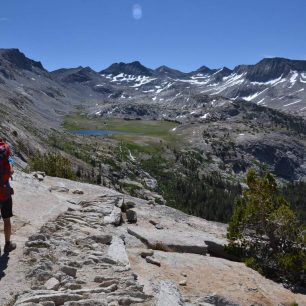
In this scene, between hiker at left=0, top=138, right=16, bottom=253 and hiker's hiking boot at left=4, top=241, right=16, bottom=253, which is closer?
hiker at left=0, top=138, right=16, bottom=253

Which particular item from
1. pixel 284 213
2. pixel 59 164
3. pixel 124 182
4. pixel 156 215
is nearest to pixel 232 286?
pixel 284 213

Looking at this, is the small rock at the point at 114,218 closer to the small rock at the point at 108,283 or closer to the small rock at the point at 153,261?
the small rock at the point at 153,261

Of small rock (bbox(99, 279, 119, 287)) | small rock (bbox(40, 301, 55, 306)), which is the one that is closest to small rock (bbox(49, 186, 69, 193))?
small rock (bbox(99, 279, 119, 287))

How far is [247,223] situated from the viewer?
3328 centimetres

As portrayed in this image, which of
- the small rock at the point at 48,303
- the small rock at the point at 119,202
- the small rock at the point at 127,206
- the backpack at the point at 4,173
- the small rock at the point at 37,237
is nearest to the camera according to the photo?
the small rock at the point at 48,303

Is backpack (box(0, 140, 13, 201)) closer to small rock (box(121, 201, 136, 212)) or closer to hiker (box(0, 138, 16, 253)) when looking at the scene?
hiker (box(0, 138, 16, 253))

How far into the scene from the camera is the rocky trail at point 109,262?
15.3 m

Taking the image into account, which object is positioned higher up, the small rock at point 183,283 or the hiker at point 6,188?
the hiker at point 6,188

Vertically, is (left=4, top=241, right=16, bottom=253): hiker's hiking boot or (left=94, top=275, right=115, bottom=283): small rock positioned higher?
(left=4, top=241, right=16, bottom=253): hiker's hiking boot

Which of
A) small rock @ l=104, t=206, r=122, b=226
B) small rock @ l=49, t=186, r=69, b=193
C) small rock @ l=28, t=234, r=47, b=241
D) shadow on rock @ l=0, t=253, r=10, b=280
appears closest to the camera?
shadow on rock @ l=0, t=253, r=10, b=280

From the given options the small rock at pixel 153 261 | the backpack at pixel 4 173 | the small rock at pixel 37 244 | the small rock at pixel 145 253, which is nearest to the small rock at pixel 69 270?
the small rock at pixel 37 244

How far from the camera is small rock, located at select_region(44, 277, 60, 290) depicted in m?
14.9

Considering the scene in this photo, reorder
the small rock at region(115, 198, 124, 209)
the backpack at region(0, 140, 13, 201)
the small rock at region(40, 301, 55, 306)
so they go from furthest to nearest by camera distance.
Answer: the small rock at region(115, 198, 124, 209) → the backpack at region(0, 140, 13, 201) → the small rock at region(40, 301, 55, 306)

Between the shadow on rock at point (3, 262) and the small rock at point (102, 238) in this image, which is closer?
the shadow on rock at point (3, 262)
